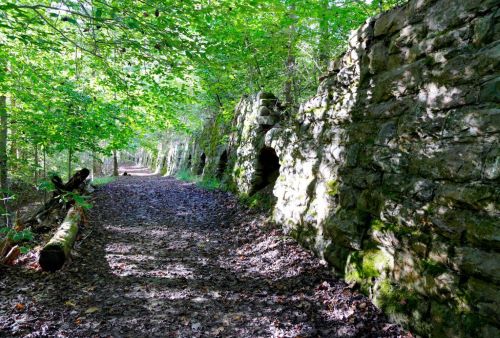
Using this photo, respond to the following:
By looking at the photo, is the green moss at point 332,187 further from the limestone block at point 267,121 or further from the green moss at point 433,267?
the limestone block at point 267,121

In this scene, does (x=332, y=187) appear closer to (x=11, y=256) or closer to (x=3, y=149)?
(x=11, y=256)

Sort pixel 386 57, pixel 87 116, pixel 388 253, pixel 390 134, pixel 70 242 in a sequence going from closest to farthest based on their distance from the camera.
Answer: pixel 388 253 < pixel 390 134 < pixel 386 57 < pixel 70 242 < pixel 87 116

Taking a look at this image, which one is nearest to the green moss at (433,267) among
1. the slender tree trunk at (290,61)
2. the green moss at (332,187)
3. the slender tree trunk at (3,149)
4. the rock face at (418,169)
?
the rock face at (418,169)

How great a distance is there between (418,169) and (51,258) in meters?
5.29

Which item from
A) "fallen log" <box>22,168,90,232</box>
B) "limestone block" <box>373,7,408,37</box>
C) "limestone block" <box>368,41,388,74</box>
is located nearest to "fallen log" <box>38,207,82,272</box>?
"fallen log" <box>22,168,90,232</box>

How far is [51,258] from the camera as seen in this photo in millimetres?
4898

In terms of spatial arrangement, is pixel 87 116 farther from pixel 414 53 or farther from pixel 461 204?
pixel 461 204

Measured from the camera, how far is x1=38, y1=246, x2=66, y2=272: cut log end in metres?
4.87

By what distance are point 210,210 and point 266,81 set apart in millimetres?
6232

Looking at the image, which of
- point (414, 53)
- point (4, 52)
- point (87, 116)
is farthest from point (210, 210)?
point (414, 53)

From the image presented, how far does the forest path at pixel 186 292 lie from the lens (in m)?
3.51

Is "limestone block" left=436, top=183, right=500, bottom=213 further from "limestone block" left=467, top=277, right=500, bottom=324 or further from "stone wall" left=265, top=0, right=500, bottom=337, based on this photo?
"limestone block" left=467, top=277, right=500, bottom=324

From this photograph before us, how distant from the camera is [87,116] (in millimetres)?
8938

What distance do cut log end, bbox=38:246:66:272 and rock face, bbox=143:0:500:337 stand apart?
13.1 feet
